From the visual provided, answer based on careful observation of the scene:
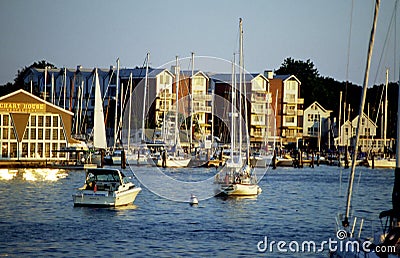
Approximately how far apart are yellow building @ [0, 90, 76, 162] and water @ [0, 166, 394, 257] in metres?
23.6

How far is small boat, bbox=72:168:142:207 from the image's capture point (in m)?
42.6

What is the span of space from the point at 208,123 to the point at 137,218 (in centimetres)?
8345

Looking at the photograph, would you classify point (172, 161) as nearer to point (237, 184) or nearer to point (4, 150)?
point (4, 150)

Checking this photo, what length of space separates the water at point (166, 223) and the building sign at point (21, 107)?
24.2m

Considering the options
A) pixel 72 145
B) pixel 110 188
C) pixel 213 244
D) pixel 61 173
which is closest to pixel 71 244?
pixel 213 244

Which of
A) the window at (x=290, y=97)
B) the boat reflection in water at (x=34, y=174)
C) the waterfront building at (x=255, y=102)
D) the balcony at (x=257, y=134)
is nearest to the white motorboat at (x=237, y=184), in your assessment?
the boat reflection in water at (x=34, y=174)

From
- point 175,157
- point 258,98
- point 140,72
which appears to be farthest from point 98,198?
point 258,98

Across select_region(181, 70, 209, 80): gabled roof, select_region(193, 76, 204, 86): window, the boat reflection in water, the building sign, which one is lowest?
the boat reflection in water

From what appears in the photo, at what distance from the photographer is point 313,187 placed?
68875 mm

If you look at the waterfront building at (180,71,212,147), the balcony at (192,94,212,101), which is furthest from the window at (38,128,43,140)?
the balcony at (192,94,212,101)

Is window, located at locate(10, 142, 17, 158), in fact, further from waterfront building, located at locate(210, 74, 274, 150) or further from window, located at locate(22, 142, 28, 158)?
waterfront building, located at locate(210, 74, 274, 150)

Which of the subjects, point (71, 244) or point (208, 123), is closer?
point (71, 244)

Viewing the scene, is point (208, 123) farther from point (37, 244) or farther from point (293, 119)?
point (37, 244)

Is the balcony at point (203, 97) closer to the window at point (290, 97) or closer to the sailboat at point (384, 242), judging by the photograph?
the window at point (290, 97)
